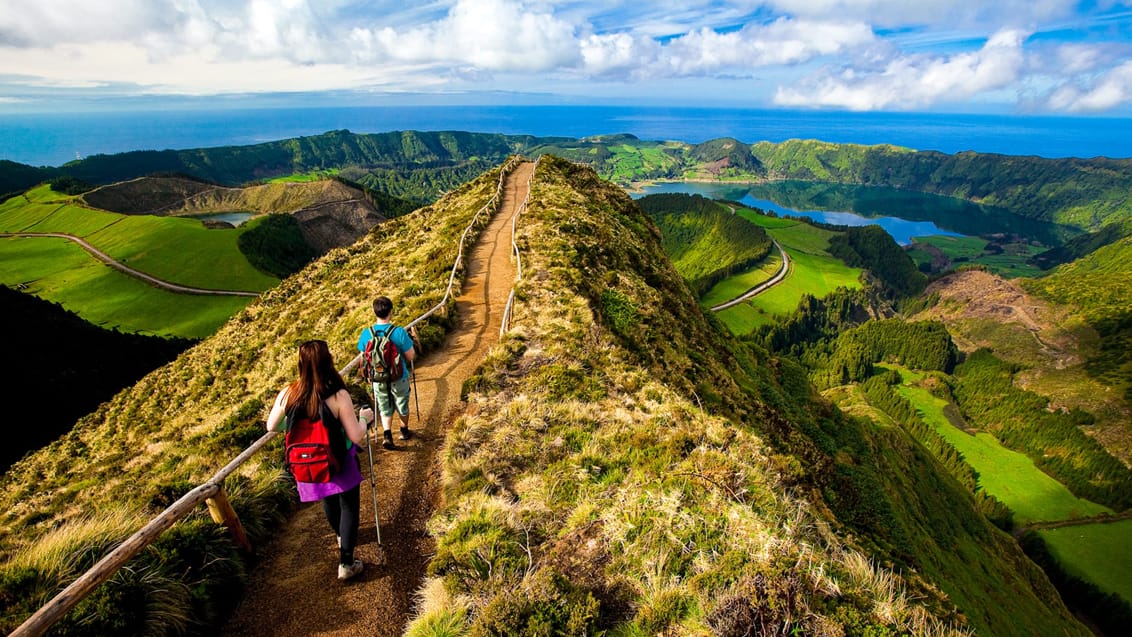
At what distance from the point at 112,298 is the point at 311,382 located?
100.0 m

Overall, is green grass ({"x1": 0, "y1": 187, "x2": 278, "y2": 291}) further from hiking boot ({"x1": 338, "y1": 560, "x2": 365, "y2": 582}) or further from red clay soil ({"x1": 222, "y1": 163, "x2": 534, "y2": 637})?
hiking boot ({"x1": 338, "y1": 560, "x2": 365, "y2": 582})

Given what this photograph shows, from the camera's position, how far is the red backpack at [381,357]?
938 cm

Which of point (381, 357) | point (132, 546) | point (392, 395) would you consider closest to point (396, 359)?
point (381, 357)

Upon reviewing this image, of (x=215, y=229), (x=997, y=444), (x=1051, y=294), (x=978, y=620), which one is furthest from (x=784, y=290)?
(x=215, y=229)

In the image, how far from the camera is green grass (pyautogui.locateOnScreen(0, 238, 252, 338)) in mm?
69000

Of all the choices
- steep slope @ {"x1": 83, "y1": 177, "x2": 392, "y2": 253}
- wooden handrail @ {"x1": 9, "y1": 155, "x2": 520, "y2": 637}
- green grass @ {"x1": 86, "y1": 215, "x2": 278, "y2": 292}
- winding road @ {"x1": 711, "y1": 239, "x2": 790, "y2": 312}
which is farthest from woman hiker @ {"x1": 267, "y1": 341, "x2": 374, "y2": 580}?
winding road @ {"x1": 711, "y1": 239, "x2": 790, "y2": 312}

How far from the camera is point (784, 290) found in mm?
180875

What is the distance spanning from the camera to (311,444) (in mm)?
5953

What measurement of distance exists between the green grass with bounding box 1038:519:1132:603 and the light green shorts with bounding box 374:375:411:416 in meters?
110

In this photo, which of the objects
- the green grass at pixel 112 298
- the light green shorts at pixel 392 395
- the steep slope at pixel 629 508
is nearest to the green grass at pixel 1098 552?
the steep slope at pixel 629 508

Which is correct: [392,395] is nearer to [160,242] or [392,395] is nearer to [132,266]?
[132,266]

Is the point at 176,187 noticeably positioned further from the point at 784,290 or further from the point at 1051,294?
the point at 1051,294

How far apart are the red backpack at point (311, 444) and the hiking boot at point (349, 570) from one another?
1.83 meters

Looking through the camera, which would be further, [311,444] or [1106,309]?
[1106,309]
